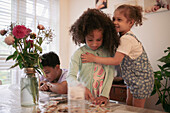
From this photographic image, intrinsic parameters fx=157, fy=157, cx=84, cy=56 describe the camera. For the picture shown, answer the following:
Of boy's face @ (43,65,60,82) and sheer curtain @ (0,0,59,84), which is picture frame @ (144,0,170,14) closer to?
boy's face @ (43,65,60,82)

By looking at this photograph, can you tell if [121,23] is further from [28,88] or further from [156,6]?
[156,6]

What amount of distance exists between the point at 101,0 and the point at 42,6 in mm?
1317

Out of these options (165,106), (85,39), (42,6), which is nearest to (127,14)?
(85,39)

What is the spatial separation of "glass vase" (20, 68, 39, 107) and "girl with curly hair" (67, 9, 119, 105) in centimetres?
22

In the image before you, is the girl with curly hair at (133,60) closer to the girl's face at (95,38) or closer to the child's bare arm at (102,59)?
the child's bare arm at (102,59)

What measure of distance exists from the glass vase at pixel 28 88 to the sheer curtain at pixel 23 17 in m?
2.04

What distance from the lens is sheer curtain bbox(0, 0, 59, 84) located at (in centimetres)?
283

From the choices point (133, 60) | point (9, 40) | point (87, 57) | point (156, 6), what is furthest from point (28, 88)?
point (156, 6)

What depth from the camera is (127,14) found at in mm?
1245

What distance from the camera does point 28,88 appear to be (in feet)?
2.74

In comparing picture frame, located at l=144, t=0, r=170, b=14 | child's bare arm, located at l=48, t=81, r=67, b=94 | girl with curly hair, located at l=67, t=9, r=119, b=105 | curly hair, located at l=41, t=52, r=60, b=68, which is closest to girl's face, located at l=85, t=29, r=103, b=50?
girl with curly hair, located at l=67, t=9, r=119, b=105

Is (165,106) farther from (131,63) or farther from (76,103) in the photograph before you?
(76,103)

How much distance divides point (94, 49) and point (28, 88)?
513 millimetres

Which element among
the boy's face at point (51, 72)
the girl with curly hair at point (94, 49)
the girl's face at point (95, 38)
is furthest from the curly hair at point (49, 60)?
the girl's face at point (95, 38)
